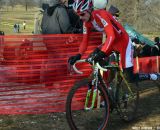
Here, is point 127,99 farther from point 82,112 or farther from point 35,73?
point 35,73

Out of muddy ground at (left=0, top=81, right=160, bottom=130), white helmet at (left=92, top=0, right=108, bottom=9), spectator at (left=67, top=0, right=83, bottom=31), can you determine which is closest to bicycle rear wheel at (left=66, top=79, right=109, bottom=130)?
muddy ground at (left=0, top=81, right=160, bottom=130)

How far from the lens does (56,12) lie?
7336 mm

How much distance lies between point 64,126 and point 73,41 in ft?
5.32

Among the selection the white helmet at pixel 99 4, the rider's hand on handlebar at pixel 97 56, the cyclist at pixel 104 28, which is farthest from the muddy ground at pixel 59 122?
the white helmet at pixel 99 4

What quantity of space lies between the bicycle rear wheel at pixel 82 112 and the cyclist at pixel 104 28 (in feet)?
1.43

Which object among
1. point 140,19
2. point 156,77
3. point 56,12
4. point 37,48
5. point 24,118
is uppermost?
point 56,12

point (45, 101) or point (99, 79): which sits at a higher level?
point (99, 79)

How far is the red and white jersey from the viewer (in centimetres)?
533

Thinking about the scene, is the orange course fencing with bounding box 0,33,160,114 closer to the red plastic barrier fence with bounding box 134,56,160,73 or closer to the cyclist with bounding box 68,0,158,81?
the cyclist with bounding box 68,0,158,81

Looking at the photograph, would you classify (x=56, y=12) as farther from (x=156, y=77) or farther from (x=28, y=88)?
(x=156, y=77)

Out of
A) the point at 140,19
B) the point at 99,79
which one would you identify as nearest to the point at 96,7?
the point at 99,79

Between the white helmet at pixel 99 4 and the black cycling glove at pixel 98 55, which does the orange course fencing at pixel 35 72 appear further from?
the black cycling glove at pixel 98 55

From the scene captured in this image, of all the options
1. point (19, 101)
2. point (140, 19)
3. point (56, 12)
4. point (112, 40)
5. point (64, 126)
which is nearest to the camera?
point (112, 40)

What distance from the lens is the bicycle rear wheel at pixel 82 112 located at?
5.23 m
